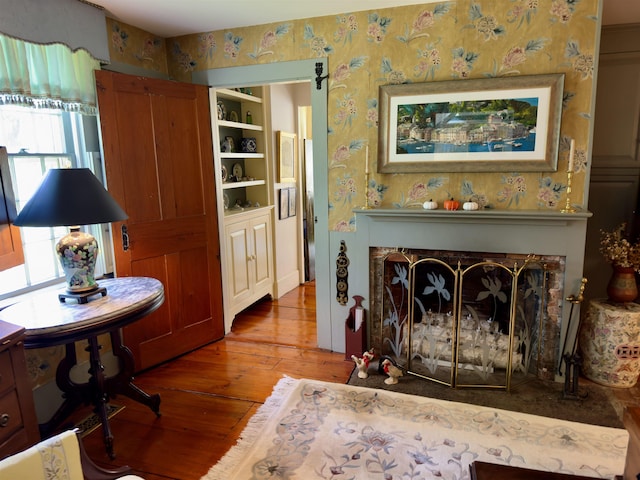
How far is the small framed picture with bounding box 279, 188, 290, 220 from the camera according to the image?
14.9 feet

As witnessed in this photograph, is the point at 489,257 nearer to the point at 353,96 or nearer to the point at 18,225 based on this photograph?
the point at 353,96

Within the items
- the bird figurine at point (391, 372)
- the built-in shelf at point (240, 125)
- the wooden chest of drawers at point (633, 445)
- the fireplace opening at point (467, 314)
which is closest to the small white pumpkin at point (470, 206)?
the fireplace opening at point (467, 314)

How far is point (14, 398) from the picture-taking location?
153cm

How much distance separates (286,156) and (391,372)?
8.81 ft

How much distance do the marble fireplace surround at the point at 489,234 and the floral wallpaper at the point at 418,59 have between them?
0.13 m

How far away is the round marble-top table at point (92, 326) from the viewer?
1835mm

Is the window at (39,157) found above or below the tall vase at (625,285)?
above

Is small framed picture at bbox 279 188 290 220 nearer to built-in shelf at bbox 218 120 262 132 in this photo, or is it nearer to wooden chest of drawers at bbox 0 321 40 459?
built-in shelf at bbox 218 120 262 132

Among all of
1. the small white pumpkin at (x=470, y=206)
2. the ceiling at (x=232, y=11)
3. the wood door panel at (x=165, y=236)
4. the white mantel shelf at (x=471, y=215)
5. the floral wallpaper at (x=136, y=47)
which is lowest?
the wood door panel at (x=165, y=236)

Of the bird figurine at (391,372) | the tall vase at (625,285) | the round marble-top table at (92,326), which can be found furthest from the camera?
the bird figurine at (391,372)

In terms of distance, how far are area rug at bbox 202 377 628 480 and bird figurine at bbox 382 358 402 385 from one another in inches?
5.9

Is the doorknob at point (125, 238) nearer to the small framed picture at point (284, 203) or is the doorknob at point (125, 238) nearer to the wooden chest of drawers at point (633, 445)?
the small framed picture at point (284, 203)

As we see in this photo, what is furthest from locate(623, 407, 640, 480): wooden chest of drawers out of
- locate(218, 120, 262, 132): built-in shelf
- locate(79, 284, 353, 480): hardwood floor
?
locate(218, 120, 262, 132): built-in shelf

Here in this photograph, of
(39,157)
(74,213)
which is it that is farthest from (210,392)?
(39,157)
